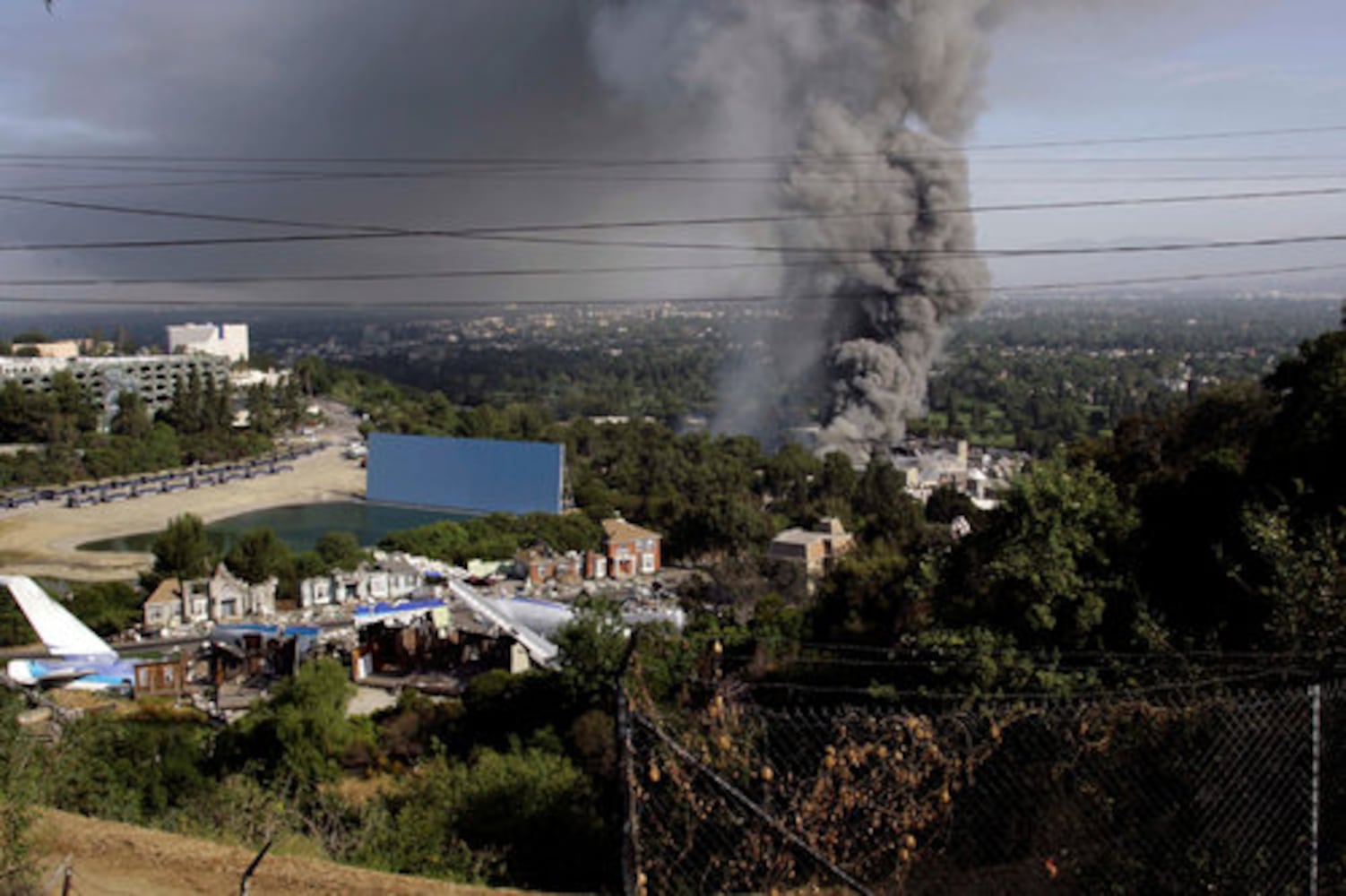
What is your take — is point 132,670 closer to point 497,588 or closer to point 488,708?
point 488,708

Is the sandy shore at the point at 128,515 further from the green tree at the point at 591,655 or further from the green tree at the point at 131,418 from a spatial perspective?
the green tree at the point at 591,655

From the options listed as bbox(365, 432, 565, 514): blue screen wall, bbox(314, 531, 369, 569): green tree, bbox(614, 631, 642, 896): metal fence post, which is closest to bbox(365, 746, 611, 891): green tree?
bbox(614, 631, 642, 896): metal fence post

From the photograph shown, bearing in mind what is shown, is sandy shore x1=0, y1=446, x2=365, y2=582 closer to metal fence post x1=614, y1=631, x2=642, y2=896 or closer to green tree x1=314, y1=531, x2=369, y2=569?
green tree x1=314, y1=531, x2=369, y2=569

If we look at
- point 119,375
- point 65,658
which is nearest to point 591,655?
point 65,658

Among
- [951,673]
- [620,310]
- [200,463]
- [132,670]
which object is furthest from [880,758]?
[620,310]

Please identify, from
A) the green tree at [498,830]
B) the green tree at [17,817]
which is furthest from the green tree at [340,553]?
the green tree at [17,817]

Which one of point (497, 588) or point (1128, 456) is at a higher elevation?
point (1128, 456)

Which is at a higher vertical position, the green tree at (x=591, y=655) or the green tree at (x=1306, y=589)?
the green tree at (x=1306, y=589)
